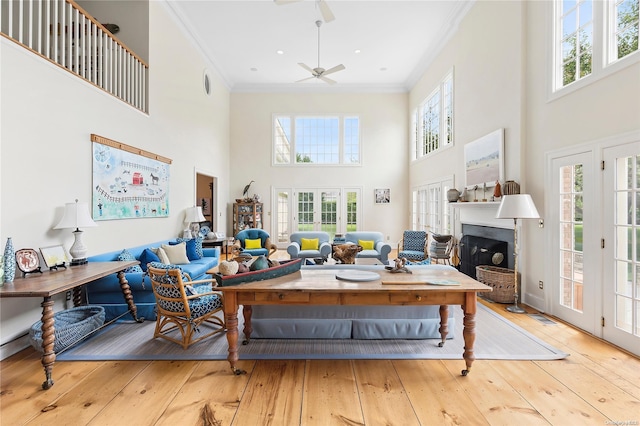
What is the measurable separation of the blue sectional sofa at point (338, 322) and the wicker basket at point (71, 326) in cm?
155

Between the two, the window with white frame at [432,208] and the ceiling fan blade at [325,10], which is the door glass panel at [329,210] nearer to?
the window with white frame at [432,208]

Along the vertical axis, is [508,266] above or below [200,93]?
below

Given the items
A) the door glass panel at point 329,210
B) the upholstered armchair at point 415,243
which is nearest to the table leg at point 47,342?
the upholstered armchair at point 415,243

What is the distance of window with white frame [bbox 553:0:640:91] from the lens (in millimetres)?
2787

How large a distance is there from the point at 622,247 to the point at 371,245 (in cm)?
415

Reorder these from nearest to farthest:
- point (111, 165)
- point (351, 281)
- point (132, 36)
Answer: point (351, 281)
point (111, 165)
point (132, 36)

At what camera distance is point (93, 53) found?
393 cm

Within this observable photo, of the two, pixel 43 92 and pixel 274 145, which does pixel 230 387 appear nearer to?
pixel 43 92

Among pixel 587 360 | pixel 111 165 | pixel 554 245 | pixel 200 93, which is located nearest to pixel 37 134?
pixel 111 165

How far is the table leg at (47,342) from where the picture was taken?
2.22 m

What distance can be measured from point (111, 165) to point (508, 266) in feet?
19.0

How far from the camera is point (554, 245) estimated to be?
358 cm

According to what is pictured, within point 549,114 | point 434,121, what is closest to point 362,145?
point 434,121

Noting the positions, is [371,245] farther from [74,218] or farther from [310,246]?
[74,218]
